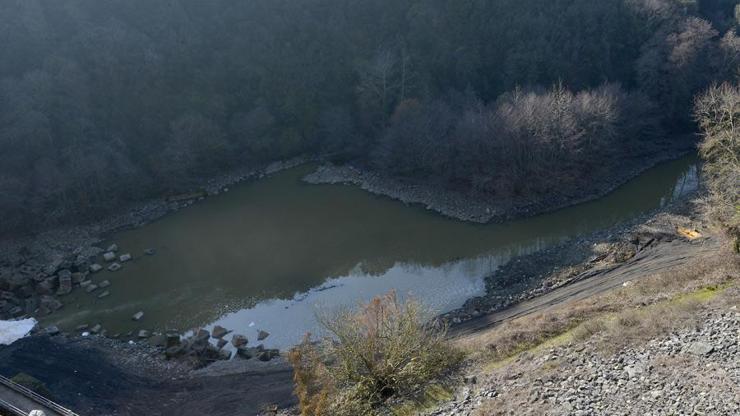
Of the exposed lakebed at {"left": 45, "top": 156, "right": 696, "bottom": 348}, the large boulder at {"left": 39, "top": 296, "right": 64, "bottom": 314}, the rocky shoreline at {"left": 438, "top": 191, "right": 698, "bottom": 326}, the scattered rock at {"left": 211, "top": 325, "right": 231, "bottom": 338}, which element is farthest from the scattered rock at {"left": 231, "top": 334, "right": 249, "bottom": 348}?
the large boulder at {"left": 39, "top": 296, "right": 64, "bottom": 314}

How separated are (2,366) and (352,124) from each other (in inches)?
1324

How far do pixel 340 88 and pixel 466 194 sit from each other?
60.8ft

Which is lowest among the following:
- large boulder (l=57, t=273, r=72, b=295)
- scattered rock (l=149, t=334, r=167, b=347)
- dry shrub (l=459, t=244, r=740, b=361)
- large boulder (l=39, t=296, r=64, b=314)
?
scattered rock (l=149, t=334, r=167, b=347)

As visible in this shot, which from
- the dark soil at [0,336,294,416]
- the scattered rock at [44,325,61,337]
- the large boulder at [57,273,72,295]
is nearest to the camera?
the dark soil at [0,336,294,416]

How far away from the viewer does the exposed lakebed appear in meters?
32.0

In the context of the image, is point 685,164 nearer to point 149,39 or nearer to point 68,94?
point 149,39

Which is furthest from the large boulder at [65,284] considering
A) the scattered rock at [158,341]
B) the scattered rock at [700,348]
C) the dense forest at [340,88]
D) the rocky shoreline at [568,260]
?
the scattered rock at [700,348]

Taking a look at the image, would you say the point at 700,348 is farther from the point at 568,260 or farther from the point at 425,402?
the point at 568,260

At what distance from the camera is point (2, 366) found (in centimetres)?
2420

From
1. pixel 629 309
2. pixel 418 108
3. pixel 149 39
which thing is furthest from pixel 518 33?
pixel 629 309

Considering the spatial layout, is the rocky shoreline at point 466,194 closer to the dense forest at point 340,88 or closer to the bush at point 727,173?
the dense forest at point 340,88

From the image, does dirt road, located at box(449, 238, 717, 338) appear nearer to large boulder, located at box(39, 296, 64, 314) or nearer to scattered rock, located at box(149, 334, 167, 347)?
scattered rock, located at box(149, 334, 167, 347)

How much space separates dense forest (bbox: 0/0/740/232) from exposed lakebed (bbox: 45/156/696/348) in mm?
4066

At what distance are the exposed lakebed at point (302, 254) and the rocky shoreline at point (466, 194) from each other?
76 cm
